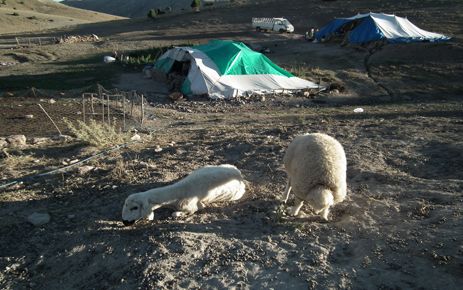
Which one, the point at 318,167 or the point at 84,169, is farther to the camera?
the point at 84,169

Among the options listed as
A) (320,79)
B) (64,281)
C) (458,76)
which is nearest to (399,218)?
(64,281)

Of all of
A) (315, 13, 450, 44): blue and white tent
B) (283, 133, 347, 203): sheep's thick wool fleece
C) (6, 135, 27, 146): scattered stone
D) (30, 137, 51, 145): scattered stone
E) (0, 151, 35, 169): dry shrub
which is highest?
(315, 13, 450, 44): blue and white tent

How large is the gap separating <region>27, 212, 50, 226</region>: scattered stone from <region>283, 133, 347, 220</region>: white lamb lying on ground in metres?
3.81

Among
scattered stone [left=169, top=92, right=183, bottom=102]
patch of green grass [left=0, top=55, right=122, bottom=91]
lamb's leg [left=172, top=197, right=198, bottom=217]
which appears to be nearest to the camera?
lamb's leg [left=172, top=197, right=198, bottom=217]

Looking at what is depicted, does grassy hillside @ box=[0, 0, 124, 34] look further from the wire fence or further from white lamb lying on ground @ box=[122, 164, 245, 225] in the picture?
white lamb lying on ground @ box=[122, 164, 245, 225]

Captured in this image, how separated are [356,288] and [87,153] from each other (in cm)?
669

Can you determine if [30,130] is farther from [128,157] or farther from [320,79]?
[320,79]

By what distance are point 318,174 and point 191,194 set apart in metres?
2.01

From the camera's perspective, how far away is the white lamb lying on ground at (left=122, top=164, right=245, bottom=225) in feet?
19.7

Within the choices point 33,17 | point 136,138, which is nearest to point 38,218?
point 136,138

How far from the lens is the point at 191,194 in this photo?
6.45m

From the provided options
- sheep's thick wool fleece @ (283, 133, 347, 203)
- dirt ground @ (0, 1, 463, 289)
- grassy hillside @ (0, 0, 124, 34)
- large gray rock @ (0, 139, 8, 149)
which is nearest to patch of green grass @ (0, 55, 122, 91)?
dirt ground @ (0, 1, 463, 289)

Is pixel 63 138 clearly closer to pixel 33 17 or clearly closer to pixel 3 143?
pixel 3 143

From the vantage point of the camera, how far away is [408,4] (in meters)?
45.9
